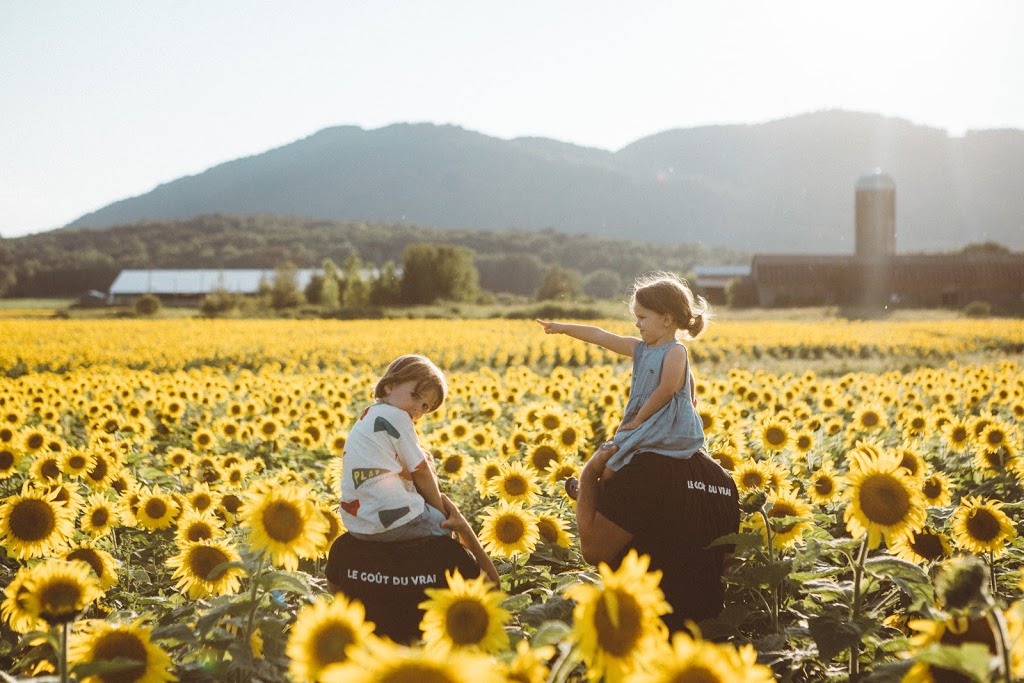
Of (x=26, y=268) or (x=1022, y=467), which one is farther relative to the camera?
(x=26, y=268)

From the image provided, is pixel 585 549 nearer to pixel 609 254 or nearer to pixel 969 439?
pixel 969 439

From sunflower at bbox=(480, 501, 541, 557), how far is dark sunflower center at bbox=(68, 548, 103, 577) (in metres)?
1.87

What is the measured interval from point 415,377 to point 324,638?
80.1 inches

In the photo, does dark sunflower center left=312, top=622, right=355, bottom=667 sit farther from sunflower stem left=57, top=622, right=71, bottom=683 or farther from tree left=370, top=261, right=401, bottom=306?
tree left=370, top=261, right=401, bottom=306

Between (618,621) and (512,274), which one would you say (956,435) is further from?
(512,274)

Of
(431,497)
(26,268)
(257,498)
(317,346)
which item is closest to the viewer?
(257,498)

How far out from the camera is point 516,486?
18.0 ft

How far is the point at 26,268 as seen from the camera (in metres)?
78.2

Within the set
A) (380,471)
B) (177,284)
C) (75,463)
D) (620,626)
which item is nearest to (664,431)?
(380,471)

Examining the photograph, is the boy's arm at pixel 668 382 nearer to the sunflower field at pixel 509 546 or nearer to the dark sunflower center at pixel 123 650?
the sunflower field at pixel 509 546

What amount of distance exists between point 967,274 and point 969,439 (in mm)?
63098

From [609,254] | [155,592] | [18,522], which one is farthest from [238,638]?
[609,254]

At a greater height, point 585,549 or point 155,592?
point 585,549

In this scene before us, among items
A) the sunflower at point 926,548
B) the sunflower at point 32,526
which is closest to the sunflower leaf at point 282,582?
the sunflower at point 32,526
